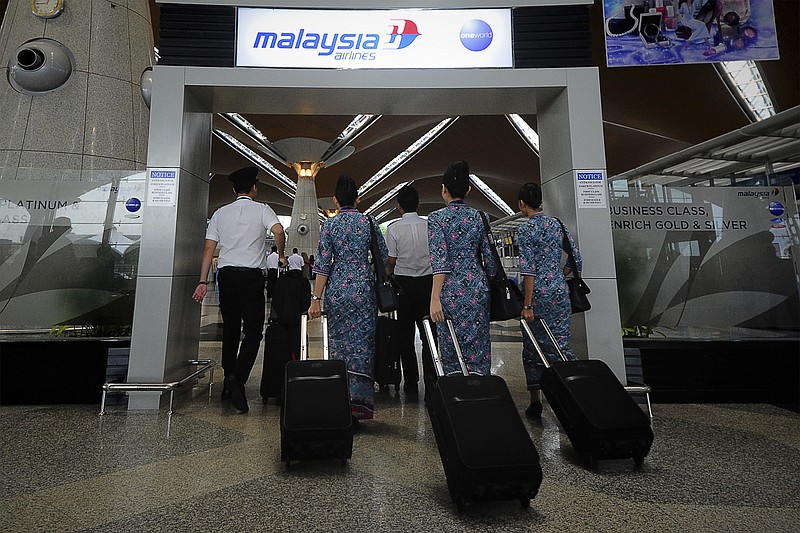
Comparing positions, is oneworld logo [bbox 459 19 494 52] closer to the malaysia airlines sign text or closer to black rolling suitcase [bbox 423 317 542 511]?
the malaysia airlines sign text

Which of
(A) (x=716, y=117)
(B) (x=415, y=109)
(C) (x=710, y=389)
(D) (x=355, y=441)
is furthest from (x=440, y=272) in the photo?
(A) (x=716, y=117)

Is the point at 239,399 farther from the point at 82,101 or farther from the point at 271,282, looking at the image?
the point at 82,101

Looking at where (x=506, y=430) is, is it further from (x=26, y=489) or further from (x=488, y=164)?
(x=488, y=164)

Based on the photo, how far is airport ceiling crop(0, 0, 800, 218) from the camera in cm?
1138

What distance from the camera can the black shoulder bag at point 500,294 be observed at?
3016mm

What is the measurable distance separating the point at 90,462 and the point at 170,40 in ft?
10.4

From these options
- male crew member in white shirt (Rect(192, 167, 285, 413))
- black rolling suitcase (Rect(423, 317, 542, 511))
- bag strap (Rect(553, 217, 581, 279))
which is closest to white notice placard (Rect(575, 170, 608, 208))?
bag strap (Rect(553, 217, 581, 279))

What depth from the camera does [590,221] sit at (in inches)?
153

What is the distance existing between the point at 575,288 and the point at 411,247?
1.44 m

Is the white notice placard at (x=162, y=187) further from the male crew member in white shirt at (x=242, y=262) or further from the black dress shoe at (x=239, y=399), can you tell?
the black dress shoe at (x=239, y=399)

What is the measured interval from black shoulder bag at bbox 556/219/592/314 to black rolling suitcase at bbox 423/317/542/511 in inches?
56.7

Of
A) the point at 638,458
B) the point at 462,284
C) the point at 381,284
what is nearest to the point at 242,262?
the point at 381,284

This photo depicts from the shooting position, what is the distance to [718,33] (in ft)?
17.3

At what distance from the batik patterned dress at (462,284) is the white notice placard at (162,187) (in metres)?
2.15
